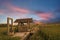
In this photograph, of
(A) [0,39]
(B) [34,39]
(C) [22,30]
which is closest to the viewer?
(A) [0,39]

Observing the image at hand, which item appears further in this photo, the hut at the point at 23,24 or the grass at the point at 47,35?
the hut at the point at 23,24

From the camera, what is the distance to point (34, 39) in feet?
46.5

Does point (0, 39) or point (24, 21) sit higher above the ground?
point (24, 21)

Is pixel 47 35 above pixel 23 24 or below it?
below

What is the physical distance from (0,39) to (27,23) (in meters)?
10.7

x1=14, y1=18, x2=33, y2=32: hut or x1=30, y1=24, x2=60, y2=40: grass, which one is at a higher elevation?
x1=14, y1=18, x2=33, y2=32: hut

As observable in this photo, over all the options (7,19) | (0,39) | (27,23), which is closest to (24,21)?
(27,23)

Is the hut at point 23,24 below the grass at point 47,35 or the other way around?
the other way around

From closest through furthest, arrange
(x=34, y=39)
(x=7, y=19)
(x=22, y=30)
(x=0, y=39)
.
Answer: (x=0, y=39) → (x=34, y=39) → (x=7, y=19) → (x=22, y=30)

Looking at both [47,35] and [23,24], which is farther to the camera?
[23,24]

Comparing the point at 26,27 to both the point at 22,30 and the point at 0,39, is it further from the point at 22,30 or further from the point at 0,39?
the point at 0,39

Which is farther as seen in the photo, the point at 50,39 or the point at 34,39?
the point at 34,39

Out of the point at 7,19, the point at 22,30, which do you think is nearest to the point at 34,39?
the point at 7,19

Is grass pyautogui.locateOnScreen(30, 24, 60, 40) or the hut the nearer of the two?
grass pyautogui.locateOnScreen(30, 24, 60, 40)
